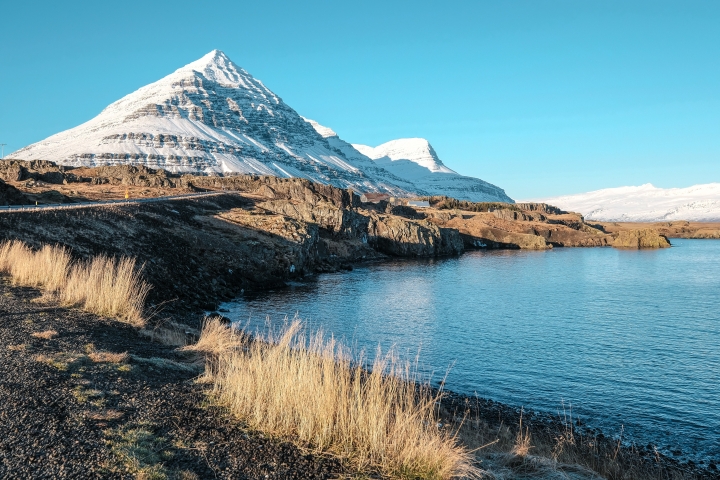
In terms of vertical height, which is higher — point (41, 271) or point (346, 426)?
point (41, 271)

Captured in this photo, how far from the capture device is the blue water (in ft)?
62.3

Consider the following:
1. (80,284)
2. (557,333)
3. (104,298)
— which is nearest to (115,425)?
(104,298)

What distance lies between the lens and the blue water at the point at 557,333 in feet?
62.3

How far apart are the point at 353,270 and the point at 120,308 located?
48.3 metres

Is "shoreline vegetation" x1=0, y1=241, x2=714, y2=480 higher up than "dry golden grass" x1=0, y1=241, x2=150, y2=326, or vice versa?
"dry golden grass" x1=0, y1=241, x2=150, y2=326

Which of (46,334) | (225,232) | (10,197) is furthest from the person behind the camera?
(225,232)

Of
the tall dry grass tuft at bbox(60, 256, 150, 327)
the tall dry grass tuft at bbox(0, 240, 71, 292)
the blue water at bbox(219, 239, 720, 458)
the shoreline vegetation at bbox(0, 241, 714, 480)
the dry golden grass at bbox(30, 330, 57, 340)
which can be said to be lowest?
the blue water at bbox(219, 239, 720, 458)

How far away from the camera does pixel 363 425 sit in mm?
8008

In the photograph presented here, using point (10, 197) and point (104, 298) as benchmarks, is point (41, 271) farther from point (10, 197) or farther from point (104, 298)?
point (10, 197)

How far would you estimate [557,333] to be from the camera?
102 ft

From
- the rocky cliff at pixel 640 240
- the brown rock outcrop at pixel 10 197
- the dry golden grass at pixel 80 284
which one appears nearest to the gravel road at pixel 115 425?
the dry golden grass at pixel 80 284

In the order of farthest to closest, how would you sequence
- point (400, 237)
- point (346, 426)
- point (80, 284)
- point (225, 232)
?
point (400, 237) → point (225, 232) → point (80, 284) → point (346, 426)

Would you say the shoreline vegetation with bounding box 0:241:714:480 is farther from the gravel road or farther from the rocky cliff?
the rocky cliff

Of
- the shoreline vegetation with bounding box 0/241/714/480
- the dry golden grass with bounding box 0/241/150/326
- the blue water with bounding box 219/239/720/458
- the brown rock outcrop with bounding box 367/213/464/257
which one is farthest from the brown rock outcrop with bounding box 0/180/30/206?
the brown rock outcrop with bounding box 367/213/464/257
